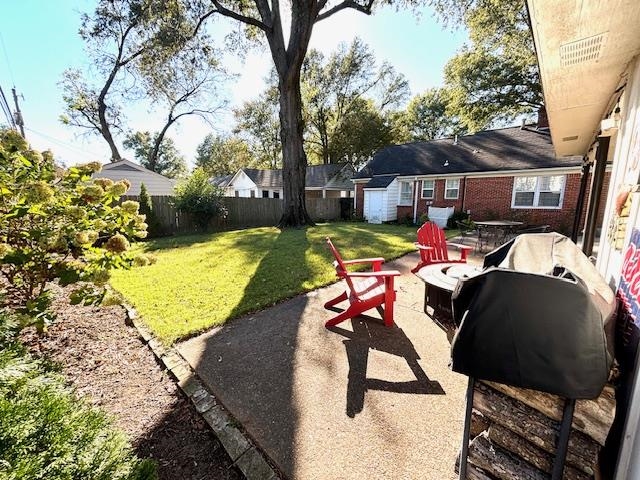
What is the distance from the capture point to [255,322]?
3695 millimetres

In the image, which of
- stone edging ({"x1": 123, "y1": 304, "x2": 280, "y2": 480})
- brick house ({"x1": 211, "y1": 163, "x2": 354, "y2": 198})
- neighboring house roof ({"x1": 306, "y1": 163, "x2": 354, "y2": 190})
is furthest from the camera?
brick house ({"x1": 211, "y1": 163, "x2": 354, "y2": 198})

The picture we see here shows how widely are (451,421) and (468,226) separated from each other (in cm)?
1040

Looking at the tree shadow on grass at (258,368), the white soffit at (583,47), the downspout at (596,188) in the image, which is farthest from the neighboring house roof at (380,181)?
the tree shadow on grass at (258,368)

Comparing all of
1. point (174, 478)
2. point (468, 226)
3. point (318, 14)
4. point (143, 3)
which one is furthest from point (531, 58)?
point (174, 478)

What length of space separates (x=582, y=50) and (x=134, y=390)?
Answer: 4.95 meters

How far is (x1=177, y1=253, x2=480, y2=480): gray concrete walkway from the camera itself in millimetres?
1782

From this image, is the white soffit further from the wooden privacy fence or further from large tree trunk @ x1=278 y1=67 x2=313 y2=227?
the wooden privacy fence

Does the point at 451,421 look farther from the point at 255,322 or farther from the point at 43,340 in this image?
the point at 43,340

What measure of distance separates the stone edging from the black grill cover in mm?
1491

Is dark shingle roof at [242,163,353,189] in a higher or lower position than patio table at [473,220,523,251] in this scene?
higher

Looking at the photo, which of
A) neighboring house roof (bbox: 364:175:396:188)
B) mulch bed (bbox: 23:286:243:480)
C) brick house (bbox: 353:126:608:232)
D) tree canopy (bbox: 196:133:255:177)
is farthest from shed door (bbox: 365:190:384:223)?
tree canopy (bbox: 196:133:255:177)

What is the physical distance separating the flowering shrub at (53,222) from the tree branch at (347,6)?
12166 millimetres

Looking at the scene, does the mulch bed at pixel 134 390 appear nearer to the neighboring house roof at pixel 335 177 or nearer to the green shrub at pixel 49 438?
the green shrub at pixel 49 438

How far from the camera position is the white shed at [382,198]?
15.6 metres
